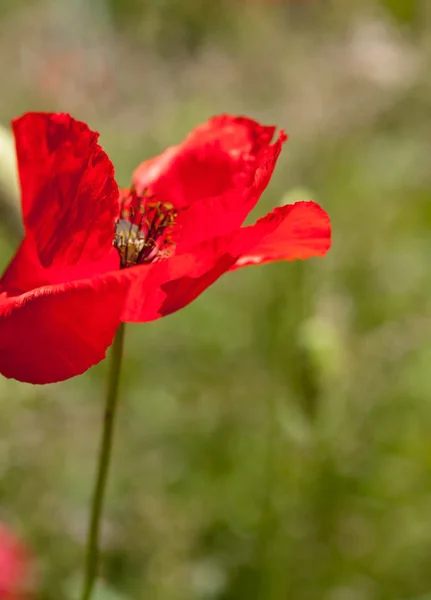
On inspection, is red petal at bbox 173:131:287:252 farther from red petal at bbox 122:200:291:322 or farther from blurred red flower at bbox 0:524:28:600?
blurred red flower at bbox 0:524:28:600

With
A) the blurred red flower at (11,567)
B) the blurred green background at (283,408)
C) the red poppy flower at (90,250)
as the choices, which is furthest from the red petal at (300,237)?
the blurred red flower at (11,567)

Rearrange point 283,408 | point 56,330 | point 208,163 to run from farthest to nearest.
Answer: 1. point 283,408
2. point 208,163
3. point 56,330

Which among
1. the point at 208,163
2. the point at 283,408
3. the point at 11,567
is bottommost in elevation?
the point at 11,567

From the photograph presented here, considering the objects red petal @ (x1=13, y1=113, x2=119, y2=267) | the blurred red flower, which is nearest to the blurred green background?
the blurred red flower

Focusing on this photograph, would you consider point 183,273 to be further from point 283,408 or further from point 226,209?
point 283,408

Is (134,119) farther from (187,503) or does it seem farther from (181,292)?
(181,292)

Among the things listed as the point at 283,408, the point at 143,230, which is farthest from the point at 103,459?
the point at 283,408

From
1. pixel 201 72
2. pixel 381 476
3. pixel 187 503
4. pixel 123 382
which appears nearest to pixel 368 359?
pixel 381 476

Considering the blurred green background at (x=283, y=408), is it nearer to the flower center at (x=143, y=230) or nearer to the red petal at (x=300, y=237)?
the flower center at (x=143, y=230)
